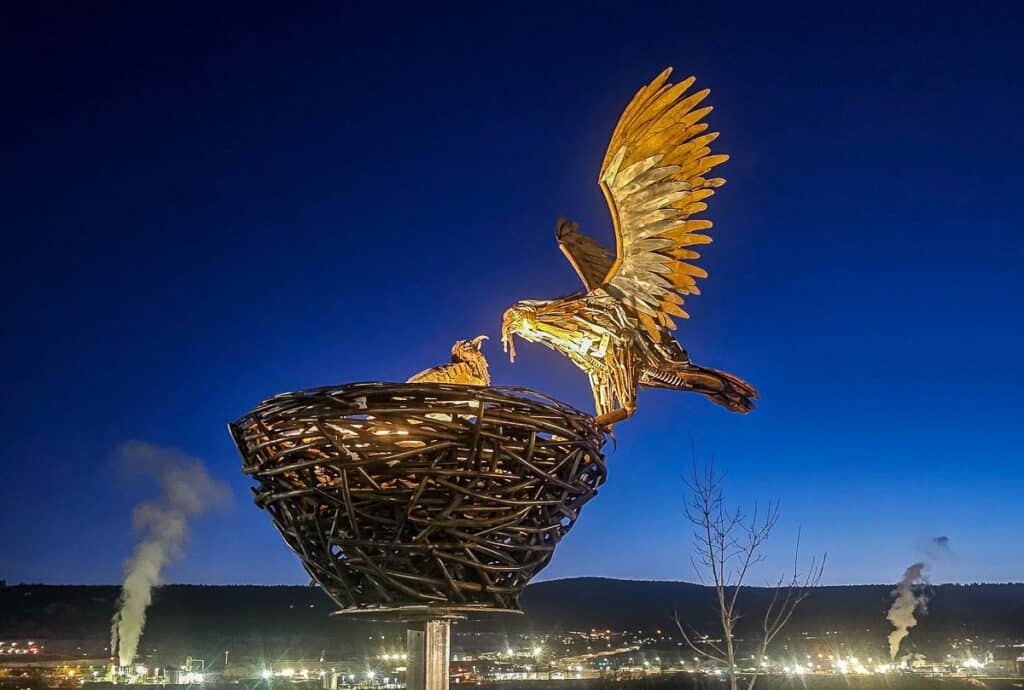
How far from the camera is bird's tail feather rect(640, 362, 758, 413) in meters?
3.06

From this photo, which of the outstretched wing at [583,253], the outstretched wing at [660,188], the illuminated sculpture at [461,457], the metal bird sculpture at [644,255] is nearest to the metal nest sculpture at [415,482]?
the illuminated sculpture at [461,457]

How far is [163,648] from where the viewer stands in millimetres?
54188

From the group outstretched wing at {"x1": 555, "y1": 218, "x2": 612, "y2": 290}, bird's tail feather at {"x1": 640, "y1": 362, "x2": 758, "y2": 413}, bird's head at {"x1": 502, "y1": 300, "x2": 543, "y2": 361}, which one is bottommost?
bird's tail feather at {"x1": 640, "y1": 362, "x2": 758, "y2": 413}

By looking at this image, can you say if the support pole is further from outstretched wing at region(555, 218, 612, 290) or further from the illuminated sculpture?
outstretched wing at region(555, 218, 612, 290)

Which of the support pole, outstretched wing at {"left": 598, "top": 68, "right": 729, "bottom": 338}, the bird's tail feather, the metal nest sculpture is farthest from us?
the bird's tail feather

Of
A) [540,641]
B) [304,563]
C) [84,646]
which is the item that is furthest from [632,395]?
[540,641]

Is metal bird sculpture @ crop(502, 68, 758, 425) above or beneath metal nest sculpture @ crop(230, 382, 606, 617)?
above

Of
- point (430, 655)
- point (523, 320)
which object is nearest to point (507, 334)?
point (523, 320)

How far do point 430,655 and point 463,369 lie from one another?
41.4 inches

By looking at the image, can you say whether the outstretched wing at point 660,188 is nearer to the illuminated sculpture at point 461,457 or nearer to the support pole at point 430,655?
the illuminated sculpture at point 461,457

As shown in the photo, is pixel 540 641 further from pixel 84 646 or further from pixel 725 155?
pixel 725 155

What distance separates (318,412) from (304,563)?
65 centimetres

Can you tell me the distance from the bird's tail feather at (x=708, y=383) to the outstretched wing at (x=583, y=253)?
484 mm

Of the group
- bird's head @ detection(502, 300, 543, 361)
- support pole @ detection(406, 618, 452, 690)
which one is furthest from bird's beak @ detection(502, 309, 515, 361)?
support pole @ detection(406, 618, 452, 690)
